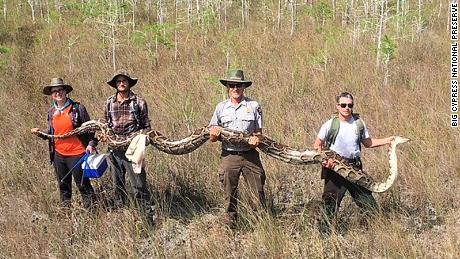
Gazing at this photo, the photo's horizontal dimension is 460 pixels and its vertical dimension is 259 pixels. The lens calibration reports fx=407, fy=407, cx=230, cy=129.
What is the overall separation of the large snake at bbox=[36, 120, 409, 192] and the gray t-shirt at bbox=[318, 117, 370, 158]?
82 millimetres

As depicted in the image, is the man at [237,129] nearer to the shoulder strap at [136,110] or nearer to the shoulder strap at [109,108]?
the shoulder strap at [136,110]

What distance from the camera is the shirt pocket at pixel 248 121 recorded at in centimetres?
397

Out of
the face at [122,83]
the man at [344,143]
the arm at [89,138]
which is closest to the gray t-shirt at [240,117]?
the man at [344,143]

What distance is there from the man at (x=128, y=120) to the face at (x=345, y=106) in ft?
6.56

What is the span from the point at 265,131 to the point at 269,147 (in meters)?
2.60

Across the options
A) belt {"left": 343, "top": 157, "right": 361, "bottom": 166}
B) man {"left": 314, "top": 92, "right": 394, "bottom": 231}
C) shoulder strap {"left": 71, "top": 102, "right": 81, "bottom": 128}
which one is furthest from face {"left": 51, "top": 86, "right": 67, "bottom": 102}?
belt {"left": 343, "top": 157, "right": 361, "bottom": 166}

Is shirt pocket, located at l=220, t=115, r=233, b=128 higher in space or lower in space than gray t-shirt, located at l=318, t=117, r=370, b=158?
higher

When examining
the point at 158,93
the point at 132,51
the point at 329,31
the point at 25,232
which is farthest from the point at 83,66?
the point at 25,232

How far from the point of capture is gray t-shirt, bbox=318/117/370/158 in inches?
155

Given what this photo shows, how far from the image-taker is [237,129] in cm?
399

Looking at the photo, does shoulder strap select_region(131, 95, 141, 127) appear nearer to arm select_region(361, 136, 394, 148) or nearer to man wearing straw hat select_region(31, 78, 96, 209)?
man wearing straw hat select_region(31, 78, 96, 209)

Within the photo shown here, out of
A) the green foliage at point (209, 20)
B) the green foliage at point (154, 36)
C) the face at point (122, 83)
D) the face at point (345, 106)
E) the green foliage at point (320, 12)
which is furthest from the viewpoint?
the green foliage at point (320, 12)

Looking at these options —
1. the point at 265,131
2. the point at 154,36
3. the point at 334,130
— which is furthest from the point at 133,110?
the point at 154,36

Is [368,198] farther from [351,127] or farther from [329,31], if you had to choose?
[329,31]
